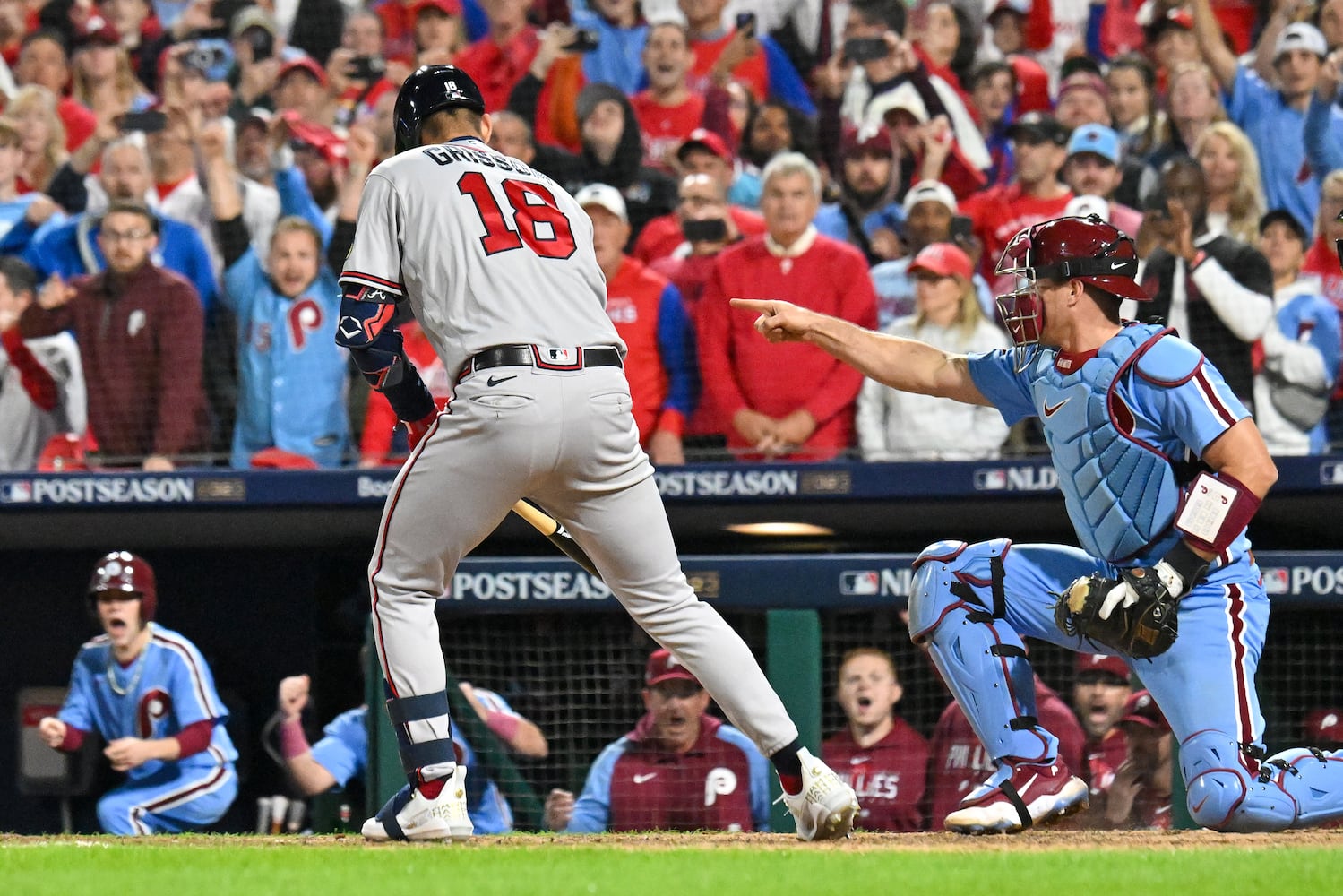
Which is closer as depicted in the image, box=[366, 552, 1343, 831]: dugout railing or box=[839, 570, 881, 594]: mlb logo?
box=[366, 552, 1343, 831]: dugout railing

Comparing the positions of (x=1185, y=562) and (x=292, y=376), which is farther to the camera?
(x=292, y=376)

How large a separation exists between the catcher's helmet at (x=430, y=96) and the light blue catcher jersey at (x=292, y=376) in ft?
11.7

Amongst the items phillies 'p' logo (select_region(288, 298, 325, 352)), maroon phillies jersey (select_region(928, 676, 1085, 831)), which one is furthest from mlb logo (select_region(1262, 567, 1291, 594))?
phillies 'p' logo (select_region(288, 298, 325, 352))

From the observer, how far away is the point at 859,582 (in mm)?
5273

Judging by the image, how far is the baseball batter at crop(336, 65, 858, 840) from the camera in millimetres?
3383

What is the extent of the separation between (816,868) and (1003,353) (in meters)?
1.40

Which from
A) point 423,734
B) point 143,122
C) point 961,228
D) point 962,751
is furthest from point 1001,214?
point 423,734

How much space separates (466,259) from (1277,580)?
2766mm

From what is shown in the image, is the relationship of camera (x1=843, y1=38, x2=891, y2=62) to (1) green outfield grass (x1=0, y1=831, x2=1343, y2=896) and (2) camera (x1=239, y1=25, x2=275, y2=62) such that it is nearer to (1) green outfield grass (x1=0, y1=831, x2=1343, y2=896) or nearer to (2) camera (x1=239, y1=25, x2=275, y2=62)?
(2) camera (x1=239, y1=25, x2=275, y2=62)

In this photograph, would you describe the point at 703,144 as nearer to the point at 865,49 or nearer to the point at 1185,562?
the point at 865,49

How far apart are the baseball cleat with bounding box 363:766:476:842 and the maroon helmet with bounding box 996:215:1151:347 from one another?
5.06ft

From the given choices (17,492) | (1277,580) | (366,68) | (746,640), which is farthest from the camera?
(366,68)

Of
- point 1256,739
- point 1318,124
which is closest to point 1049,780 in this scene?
point 1256,739

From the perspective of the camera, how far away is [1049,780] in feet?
12.2
